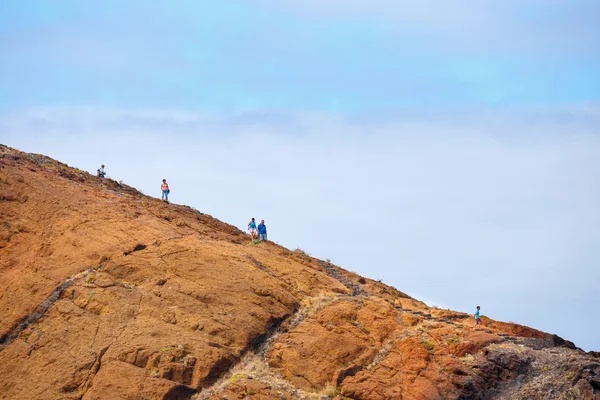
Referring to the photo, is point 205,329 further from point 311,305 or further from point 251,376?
point 311,305

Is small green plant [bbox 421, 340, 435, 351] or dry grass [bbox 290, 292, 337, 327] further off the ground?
dry grass [bbox 290, 292, 337, 327]

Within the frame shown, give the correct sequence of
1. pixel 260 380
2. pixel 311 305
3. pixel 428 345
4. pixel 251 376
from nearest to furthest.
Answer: pixel 260 380 → pixel 251 376 → pixel 428 345 → pixel 311 305

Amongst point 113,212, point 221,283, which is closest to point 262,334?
point 221,283

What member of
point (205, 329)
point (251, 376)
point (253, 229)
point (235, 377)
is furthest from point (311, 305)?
point (253, 229)

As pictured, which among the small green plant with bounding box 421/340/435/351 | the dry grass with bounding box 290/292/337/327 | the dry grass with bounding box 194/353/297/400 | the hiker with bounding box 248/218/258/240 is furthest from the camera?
the hiker with bounding box 248/218/258/240

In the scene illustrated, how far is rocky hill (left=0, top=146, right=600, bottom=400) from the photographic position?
85.9 ft

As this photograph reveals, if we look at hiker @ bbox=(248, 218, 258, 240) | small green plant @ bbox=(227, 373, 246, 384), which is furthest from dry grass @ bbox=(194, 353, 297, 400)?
hiker @ bbox=(248, 218, 258, 240)

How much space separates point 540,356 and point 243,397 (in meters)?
10.4

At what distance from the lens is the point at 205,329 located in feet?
91.1

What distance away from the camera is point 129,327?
27516 mm

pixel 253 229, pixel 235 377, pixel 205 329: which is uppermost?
pixel 253 229

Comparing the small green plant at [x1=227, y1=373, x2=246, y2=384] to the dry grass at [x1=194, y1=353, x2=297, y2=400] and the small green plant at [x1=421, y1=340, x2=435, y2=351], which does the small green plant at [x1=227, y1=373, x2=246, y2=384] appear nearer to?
the dry grass at [x1=194, y1=353, x2=297, y2=400]

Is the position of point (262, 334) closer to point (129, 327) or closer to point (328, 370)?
point (328, 370)

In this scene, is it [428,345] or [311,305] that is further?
[311,305]
